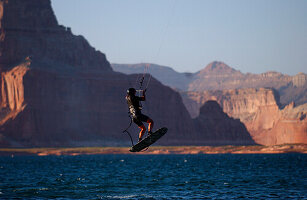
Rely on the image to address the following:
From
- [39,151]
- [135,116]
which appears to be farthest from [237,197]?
[39,151]

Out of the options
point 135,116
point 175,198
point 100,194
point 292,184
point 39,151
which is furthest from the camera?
point 39,151

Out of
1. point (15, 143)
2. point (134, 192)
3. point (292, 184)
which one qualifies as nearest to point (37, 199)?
point (134, 192)

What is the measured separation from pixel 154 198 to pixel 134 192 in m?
6.07

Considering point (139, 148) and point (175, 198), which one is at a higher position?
point (139, 148)

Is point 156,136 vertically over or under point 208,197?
over

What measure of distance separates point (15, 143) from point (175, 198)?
16116 cm

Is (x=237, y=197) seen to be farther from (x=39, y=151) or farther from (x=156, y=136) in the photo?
(x=39, y=151)

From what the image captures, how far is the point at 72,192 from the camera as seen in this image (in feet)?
171

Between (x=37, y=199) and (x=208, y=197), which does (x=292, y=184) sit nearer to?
(x=208, y=197)

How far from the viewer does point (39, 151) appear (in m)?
187

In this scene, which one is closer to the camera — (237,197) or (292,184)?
(237,197)

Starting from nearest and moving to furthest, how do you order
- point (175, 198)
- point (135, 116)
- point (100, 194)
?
point (135, 116) → point (175, 198) → point (100, 194)

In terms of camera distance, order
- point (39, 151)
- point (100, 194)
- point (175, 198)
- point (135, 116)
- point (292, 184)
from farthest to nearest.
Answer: point (39, 151)
point (292, 184)
point (100, 194)
point (175, 198)
point (135, 116)

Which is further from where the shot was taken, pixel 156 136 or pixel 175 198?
pixel 175 198
